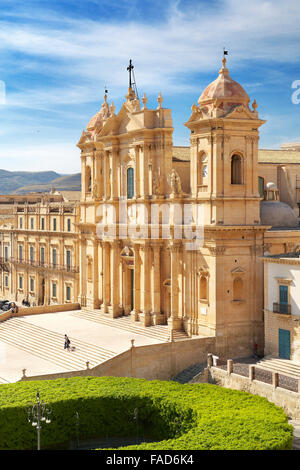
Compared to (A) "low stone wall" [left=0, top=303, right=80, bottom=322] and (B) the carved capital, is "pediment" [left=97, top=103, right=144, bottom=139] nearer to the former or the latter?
(B) the carved capital

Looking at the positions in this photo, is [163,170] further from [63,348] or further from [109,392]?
[109,392]

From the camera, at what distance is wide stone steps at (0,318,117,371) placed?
114 feet

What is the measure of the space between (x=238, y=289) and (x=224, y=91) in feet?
37.1

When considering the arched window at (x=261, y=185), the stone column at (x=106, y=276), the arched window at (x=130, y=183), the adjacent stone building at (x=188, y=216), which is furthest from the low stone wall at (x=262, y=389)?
the arched window at (x=130, y=183)

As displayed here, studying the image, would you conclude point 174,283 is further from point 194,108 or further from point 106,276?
point 194,108

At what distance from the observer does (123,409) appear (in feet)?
85.2

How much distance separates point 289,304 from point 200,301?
587cm

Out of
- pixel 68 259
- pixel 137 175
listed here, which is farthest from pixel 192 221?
pixel 68 259

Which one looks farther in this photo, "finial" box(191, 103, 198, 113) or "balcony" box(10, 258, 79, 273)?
"balcony" box(10, 258, 79, 273)

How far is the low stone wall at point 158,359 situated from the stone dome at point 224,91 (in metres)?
13.5

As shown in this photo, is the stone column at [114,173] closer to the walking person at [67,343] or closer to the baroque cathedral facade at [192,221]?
the baroque cathedral facade at [192,221]

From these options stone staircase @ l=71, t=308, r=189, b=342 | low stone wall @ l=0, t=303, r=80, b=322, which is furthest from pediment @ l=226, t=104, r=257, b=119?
low stone wall @ l=0, t=303, r=80, b=322

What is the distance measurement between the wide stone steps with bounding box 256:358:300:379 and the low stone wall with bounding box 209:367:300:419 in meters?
1.63
